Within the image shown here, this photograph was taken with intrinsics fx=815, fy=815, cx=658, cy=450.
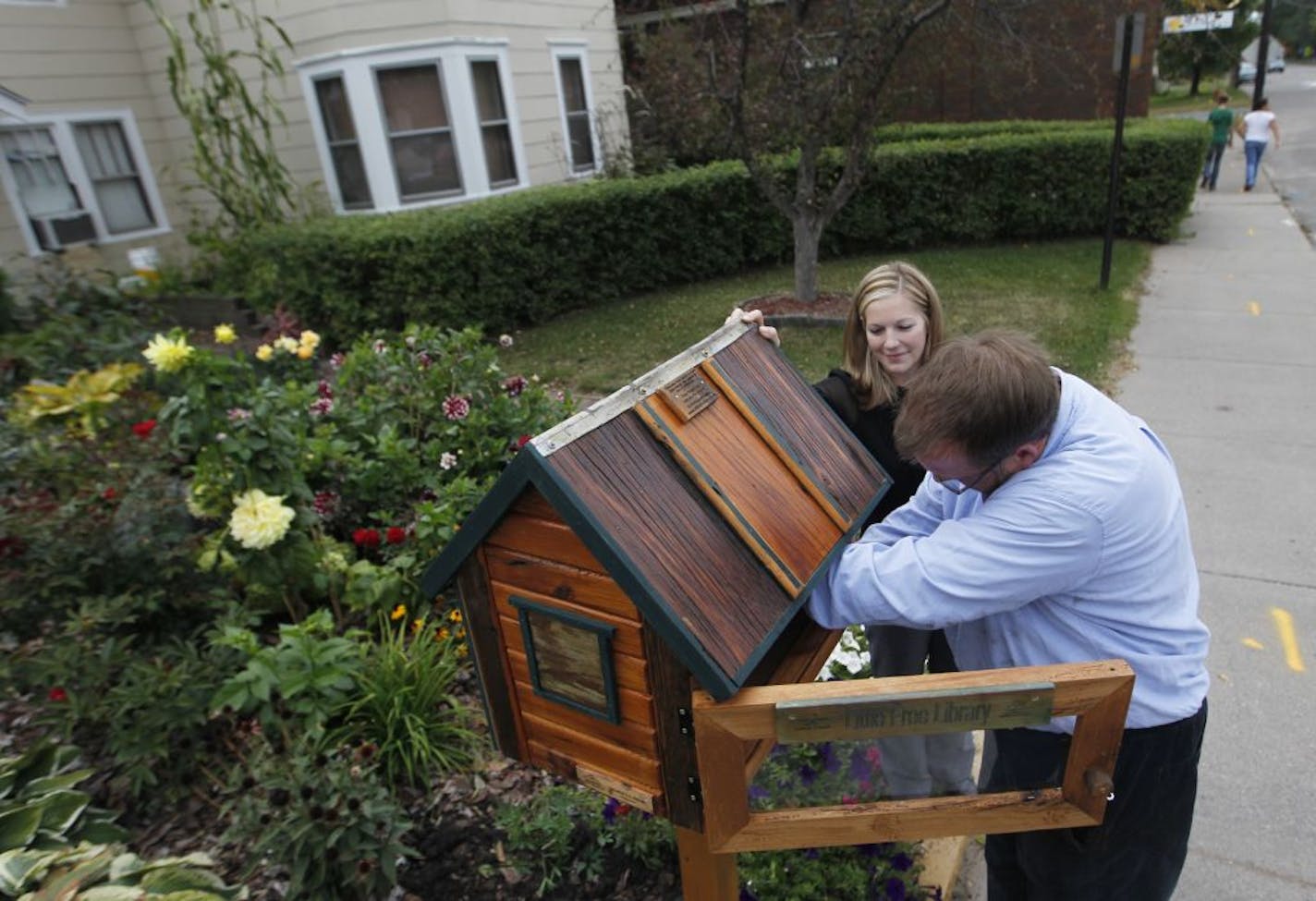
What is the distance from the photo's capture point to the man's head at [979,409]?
1336mm

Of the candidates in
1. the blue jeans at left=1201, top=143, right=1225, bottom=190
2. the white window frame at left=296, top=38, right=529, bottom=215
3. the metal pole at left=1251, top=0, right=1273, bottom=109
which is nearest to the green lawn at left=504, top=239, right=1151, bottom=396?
the white window frame at left=296, top=38, right=529, bottom=215

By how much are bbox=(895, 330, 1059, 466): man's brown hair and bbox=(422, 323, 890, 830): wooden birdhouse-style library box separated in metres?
0.34

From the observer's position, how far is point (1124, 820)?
65.4 inches

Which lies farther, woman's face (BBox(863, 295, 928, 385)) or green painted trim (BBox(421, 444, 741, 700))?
woman's face (BBox(863, 295, 928, 385))

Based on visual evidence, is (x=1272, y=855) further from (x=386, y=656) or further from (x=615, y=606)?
(x=386, y=656)

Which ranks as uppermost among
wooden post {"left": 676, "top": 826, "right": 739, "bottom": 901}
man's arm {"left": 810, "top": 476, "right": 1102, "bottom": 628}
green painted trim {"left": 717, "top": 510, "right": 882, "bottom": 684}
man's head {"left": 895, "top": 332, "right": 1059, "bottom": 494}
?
man's head {"left": 895, "top": 332, "right": 1059, "bottom": 494}

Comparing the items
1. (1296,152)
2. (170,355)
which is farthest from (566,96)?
(1296,152)

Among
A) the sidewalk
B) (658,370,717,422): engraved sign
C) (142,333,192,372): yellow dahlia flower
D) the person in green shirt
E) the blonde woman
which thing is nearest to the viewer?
(658,370,717,422): engraved sign

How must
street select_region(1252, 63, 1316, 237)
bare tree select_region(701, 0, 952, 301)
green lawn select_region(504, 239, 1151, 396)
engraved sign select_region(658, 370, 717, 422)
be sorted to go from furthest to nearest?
1. street select_region(1252, 63, 1316, 237)
2. bare tree select_region(701, 0, 952, 301)
3. green lawn select_region(504, 239, 1151, 396)
4. engraved sign select_region(658, 370, 717, 422)

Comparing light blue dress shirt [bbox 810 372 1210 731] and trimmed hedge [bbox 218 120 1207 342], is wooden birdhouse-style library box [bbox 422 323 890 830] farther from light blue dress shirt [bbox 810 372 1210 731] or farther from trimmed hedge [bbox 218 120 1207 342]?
trimmed hedge [bbox 218 120 1207 342]

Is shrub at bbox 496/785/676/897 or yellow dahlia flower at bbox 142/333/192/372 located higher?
yellow dahlia flower at bbox 142/333/192/372

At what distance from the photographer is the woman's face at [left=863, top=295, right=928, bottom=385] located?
2.33m

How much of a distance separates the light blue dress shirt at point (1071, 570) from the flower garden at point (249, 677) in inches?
19.0

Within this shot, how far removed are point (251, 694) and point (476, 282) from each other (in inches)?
257
